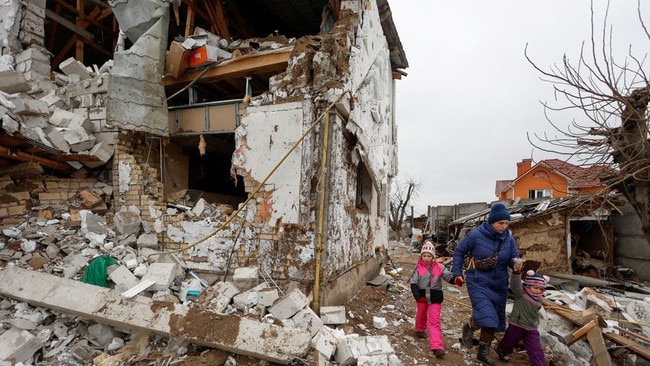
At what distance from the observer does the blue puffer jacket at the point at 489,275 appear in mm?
3855

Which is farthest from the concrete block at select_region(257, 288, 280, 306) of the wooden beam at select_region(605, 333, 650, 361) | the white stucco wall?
the wooden beam at select_region(605, 333, 650, 361)

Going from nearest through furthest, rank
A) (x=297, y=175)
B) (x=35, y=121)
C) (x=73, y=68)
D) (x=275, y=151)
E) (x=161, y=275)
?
(x=161, y=275) → (x=297, y=175) → (x=275, y=151) → (x=35, y=121) → (x=73, y=68)

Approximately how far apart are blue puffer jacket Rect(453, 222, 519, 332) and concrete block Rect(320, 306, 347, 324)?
1527mm

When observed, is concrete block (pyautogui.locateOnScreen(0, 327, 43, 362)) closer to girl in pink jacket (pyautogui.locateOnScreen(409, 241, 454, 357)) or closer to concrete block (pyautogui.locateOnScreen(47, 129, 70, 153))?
concrete block (pyautogui.locateOnScreen(47, 129, 70, 153))

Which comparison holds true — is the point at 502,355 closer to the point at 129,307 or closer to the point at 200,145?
the point at 129,307

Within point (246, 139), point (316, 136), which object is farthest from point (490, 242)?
point (246, 139)

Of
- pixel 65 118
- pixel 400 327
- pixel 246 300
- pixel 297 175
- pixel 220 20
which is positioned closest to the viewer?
pixel 246 300

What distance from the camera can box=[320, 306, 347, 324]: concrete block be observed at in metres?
4.27

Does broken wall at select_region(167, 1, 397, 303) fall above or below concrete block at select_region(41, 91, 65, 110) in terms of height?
below

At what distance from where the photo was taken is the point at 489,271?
3924 mm

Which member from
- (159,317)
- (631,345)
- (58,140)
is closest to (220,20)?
(58,140)

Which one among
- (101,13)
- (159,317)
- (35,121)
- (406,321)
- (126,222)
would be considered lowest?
(406,321)

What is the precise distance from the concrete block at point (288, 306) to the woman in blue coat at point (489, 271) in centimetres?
185

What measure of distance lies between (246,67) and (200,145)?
1592mm
